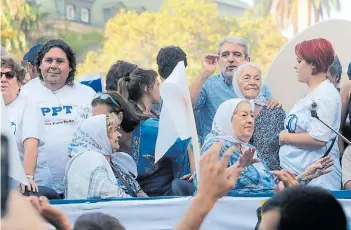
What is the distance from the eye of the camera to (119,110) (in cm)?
552

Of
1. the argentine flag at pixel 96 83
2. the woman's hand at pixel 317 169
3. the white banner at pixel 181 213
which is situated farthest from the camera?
the argentine flag at pixel 96 83

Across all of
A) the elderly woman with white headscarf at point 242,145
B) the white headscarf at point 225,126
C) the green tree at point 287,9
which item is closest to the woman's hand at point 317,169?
the elderly woman with white headscarf at point 242,145

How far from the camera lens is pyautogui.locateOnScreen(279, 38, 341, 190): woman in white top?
18.9ft

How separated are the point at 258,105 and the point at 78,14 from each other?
1060 inches

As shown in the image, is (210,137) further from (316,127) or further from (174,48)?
(174,48)

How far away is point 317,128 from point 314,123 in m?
0.04

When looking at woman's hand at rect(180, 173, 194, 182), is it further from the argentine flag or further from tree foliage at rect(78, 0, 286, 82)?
tree foliage at rect(78, 0, 286, 82)

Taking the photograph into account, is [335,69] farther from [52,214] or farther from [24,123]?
[52,214]

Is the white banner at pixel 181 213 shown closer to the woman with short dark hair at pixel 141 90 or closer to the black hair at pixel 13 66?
the woman with short dark hair at pixel 141 90

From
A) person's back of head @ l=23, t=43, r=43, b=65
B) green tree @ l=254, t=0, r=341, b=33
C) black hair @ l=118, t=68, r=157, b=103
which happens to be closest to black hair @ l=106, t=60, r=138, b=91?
black hair @ l=118, t=68, r=157, b=103

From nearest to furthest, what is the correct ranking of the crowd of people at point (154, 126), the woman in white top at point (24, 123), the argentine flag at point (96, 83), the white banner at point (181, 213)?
the white banner at point (181, 213)
the crowd of people at point (154, 126)
the woman in white top at point (24, 123)
the argentine flag at point (96, 83)

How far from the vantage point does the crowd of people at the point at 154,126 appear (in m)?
5.23

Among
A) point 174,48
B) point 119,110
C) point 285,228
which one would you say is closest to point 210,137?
point 119,110

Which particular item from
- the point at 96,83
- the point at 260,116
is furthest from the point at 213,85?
the point at 96,83
